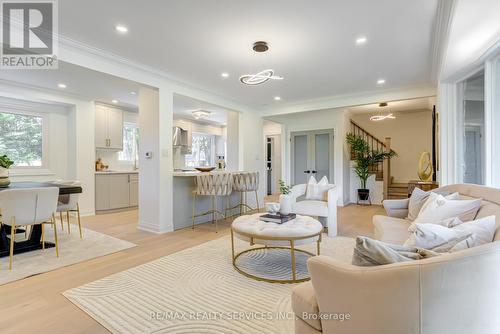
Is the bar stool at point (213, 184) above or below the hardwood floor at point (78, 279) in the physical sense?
above

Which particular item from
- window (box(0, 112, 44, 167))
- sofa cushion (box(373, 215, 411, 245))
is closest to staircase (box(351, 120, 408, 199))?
sofa cushion (box(373, 215, 411, 245))

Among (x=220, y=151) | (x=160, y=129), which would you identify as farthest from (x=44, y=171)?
(x=220, y=151)

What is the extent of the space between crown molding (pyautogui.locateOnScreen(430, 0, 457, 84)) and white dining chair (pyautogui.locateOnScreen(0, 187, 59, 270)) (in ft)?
14.1

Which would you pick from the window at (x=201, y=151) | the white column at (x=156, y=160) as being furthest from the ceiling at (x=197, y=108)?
the white column at (x=156, y=160)

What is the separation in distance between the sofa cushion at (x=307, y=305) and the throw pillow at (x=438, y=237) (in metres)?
0.66

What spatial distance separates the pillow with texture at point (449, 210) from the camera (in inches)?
78.4

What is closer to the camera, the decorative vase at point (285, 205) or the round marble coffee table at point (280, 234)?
the round marble coffee table at point (280, 234)

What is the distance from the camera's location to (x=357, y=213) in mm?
5801

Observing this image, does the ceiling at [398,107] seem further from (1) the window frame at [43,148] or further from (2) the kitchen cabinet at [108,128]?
(1) the window frame at [43,148]

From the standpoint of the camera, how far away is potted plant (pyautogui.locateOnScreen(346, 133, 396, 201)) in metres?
6.83

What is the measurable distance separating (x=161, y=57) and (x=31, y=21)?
4.49ft

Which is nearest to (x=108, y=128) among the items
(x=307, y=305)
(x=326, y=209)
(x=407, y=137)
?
(x=326, y=209)

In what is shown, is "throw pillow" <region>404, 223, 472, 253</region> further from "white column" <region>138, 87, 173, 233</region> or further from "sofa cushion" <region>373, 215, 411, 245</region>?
"white column" <region>138, 87, 173, 233</region>

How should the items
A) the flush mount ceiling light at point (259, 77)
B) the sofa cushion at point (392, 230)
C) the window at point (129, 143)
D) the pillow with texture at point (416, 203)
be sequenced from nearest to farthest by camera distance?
1. the sofa cushion at point (392, 230)
2. the pillow with texture at point (416, 203)
3. the flush mount ceiling light at point (259, 77)
4. the window at point (129, 143)
